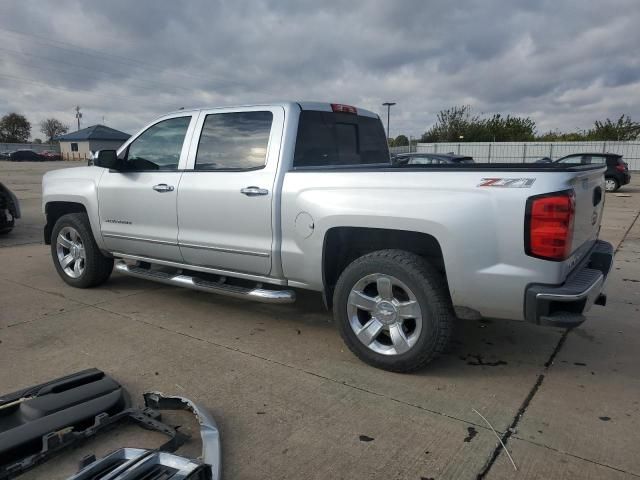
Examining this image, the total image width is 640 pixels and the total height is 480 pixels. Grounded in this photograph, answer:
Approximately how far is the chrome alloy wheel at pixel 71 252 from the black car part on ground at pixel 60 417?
2.54 meters

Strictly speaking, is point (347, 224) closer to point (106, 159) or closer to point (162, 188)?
point (162, 188)

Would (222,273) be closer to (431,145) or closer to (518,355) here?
(518,355)

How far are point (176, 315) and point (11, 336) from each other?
4.39ft

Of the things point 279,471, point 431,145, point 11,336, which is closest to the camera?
point 279,471

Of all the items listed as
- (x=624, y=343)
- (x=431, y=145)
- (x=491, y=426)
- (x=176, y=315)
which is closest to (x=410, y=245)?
(x=491, y=426)

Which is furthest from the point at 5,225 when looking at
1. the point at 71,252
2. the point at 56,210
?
the point at 71,252

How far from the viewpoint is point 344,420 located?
2.91 m

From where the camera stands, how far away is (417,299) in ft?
10.8

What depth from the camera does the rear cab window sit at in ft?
13.6

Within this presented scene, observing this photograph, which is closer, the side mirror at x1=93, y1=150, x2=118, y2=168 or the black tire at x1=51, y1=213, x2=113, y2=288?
the side mirror at x1=93, y1=150, x2=118, y2=168

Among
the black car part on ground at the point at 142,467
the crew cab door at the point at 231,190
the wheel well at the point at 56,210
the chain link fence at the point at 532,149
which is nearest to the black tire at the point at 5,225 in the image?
the wheel well at the point at 56,210

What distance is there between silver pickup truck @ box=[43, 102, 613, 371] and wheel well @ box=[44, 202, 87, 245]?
7.8 inches

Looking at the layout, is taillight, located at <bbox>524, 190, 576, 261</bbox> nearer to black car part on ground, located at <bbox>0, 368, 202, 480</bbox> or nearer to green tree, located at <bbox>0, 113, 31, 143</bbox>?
black car part on ground, located at <bbox>0, 368, 202, 480</bbox>

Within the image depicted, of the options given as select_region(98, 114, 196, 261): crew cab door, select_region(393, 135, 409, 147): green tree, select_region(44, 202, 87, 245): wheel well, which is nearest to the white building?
select_region(393, 135, 409, 147): green tree
